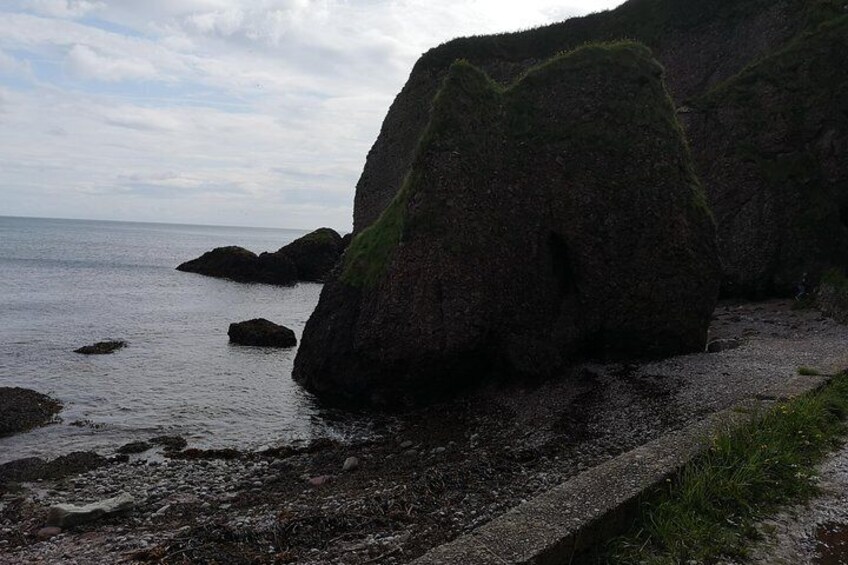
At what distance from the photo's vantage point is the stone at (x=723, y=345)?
18.8 meters

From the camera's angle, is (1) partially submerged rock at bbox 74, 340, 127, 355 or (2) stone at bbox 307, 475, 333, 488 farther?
(1) partially submerged rock at bbox 74, 340, 127, 355

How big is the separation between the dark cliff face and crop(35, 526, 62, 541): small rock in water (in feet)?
109

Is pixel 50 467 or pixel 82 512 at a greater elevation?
pixel 82 512

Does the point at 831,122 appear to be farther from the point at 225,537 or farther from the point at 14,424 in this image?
the point at 14,424

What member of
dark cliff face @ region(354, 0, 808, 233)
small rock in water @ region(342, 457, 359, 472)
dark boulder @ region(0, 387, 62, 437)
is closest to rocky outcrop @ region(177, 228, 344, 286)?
dark cliff face @ region(354, 0, 808, 233)

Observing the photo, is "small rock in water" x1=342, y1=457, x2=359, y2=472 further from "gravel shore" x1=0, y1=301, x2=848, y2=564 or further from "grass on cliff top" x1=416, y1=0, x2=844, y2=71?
"grass on cliff top" x1=416, y1=0, x2=844, y2=71

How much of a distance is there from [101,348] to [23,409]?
9.58 m

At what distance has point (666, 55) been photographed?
46000 mm

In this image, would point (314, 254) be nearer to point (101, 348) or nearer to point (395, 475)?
point (101, 348)

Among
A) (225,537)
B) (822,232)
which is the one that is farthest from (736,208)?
(225,537)

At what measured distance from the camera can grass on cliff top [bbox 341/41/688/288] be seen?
1911 centimetres

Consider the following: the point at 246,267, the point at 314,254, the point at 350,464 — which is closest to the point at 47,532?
the point at 350,464

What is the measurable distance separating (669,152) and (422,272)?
9.29 meters

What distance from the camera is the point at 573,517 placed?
6098mm
